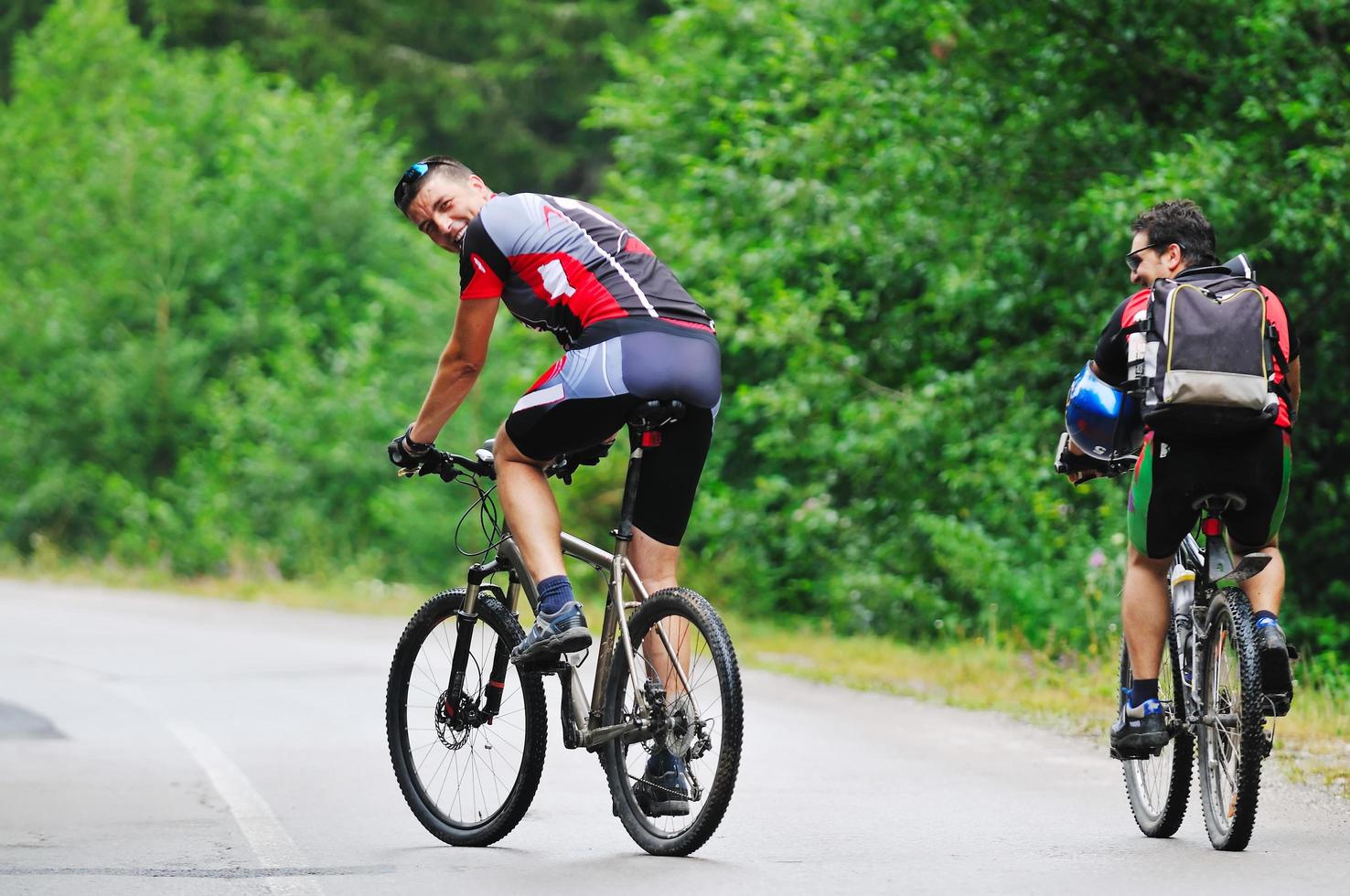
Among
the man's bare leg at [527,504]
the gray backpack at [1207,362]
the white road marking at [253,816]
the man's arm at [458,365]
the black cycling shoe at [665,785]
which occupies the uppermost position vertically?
the gray backpack at [1207,362]

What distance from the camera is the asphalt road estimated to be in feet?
17.7

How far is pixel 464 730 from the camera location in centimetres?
616

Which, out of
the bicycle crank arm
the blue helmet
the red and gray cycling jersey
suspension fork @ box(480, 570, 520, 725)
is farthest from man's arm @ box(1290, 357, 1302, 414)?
suspension fork @ box(480, 570, 520, 725)

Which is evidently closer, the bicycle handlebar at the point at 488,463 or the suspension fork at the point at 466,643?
the bicycle handlebar at the point at 488,463

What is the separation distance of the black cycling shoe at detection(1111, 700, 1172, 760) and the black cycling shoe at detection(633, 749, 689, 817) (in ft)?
4.50

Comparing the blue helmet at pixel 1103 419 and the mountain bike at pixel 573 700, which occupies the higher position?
the blue helmet at pixel 1103 419

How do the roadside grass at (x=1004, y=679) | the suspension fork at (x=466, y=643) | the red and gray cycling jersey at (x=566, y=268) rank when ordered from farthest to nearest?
1. the roadside grass at (x=1004, y=679)
2. the suspension fork at (x=466, y=643)
3. the red and gray cycling jersey at (x=566, y=268)

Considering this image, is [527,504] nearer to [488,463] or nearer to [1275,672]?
[488,463]

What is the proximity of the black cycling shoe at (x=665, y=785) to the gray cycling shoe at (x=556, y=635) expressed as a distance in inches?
15.2

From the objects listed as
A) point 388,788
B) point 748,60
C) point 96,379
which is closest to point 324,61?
point 96,379

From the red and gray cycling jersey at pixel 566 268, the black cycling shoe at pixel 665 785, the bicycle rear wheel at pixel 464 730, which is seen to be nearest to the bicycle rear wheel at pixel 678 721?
the black cycling shoe at pixel 665 785

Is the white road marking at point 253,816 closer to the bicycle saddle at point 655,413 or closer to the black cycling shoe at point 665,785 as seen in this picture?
the black cycling shoe at point 665,785

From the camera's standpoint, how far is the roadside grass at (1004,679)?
834 centimetres

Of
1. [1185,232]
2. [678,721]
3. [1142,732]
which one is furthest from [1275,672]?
[678,721]
